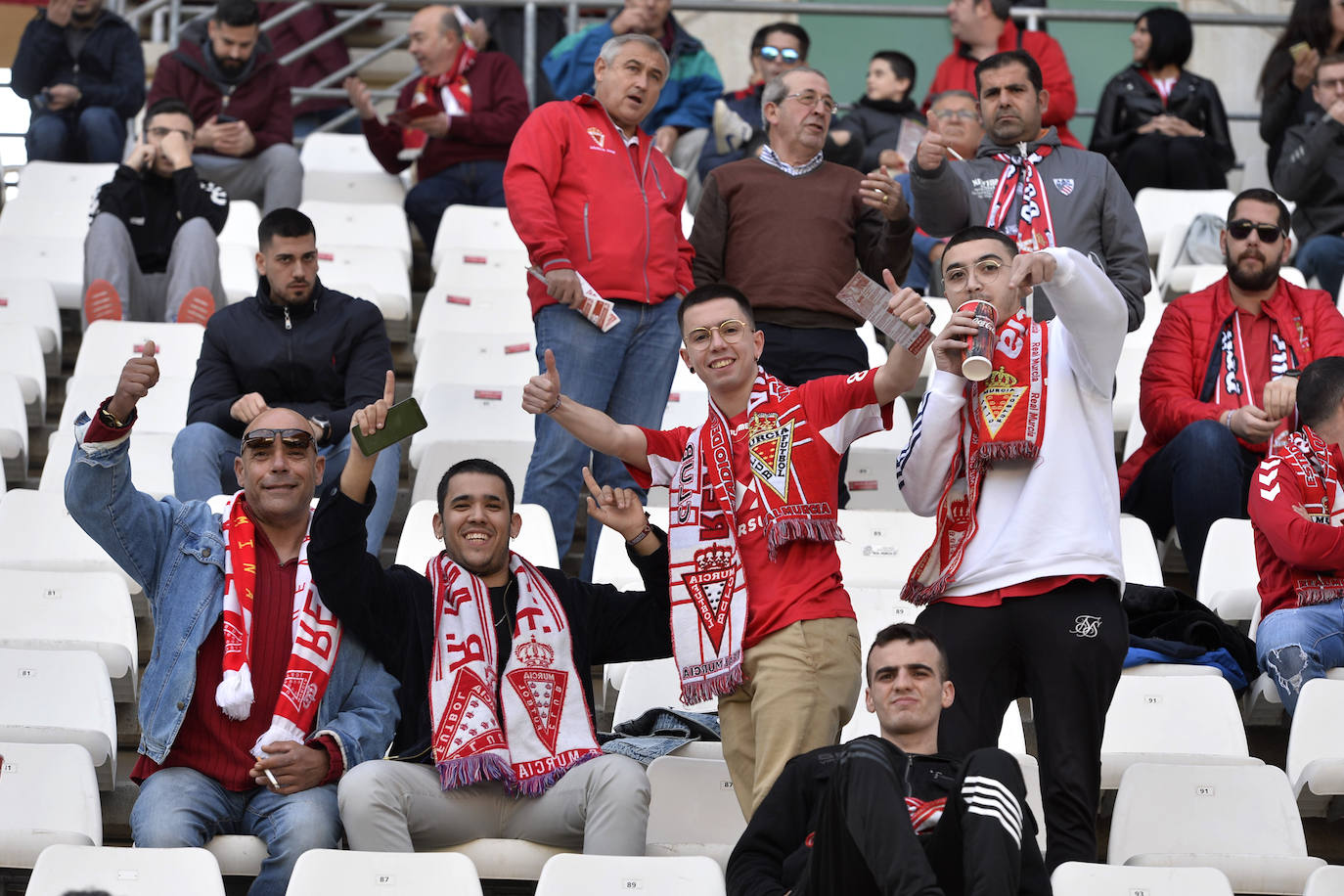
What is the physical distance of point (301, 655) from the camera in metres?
3.71

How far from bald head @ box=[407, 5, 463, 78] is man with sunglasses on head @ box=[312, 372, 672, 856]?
370 cm

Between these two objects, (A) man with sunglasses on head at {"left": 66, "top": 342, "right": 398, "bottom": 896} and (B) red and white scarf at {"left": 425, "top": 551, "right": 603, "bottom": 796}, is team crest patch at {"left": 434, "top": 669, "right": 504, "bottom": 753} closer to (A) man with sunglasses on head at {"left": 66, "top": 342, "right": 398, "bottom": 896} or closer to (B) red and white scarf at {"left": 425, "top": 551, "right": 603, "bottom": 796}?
(B) red and white scarf at {"left": 425, "top": 551, "right": 603, "bottom": 796}

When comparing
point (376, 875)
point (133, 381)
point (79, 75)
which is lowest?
point (376, 875)

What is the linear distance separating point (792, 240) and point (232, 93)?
3226 mm

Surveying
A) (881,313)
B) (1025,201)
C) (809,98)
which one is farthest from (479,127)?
(881,313)

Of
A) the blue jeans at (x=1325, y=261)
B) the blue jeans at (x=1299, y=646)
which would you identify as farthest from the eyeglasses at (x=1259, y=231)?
the blue jeans at (x=1299, y=646)

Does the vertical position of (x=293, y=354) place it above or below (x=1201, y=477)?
above

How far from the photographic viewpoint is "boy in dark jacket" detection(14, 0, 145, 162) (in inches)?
289

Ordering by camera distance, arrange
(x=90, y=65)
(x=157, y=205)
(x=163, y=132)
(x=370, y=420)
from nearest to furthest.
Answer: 1. (x=370, y=420)
2. (x=157, y=205)
3. (x=163, y=132)
4. (x=90, y=65)

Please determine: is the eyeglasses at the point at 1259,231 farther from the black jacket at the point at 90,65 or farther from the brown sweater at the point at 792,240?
the black jacket at the point at 90,65

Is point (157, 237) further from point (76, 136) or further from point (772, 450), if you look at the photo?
point (772, 450)

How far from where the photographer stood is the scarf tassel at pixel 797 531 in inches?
137

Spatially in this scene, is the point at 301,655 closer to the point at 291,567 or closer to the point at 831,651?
the point at 291,567

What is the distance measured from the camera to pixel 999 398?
3.48m
